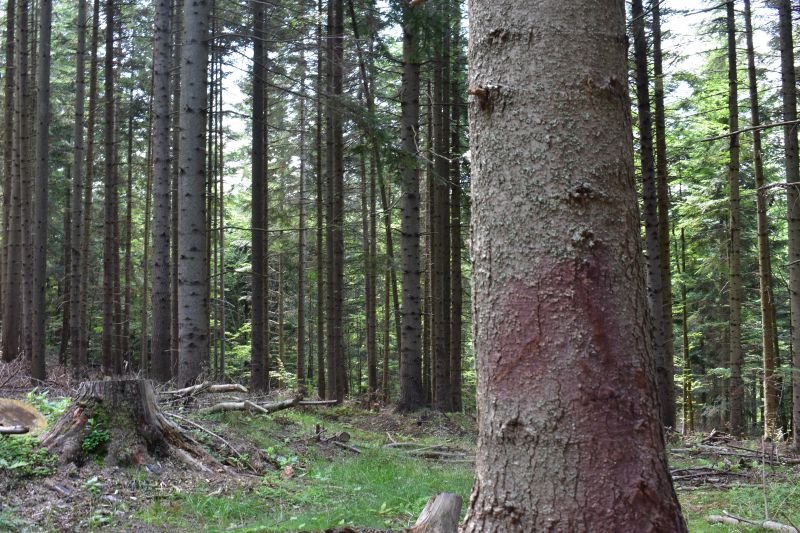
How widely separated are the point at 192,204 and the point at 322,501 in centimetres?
607

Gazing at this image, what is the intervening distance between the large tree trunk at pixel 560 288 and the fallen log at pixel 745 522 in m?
3.42

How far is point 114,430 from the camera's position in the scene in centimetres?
585

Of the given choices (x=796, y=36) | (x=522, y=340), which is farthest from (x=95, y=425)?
(x=796, y=36)

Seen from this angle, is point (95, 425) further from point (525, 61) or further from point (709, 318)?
point (709, 318)

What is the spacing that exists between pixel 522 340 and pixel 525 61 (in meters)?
1.07

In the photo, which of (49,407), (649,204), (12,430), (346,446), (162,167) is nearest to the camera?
(12,430)

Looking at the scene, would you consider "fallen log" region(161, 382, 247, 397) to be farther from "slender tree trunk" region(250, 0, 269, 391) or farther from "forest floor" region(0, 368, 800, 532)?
"slender tree trunk" region(250, 0, 269, 391)

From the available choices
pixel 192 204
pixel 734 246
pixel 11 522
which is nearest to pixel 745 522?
pixel 11 522

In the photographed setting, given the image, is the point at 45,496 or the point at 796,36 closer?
the point at 45,496

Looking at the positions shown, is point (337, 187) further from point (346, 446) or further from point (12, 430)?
point (12, 430)

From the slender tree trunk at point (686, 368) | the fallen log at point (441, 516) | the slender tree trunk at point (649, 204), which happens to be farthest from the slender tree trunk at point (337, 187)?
the slender tree trunk at point (686, 368)

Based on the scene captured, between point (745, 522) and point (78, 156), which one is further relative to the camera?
point (78, 156)

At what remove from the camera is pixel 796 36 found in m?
17.0

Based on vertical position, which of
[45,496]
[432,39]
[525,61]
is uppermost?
[432,39]
